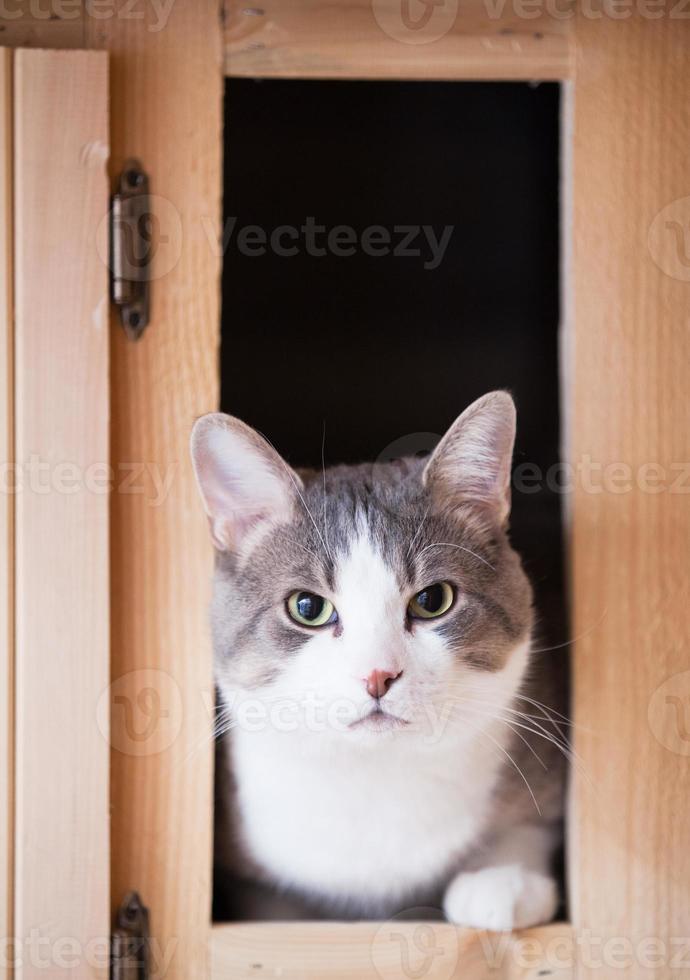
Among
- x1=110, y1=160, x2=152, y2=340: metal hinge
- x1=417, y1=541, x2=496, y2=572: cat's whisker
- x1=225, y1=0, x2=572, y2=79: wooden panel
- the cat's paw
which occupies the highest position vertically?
x1=225, y1=0, x2=572, y2=79: wooden panel

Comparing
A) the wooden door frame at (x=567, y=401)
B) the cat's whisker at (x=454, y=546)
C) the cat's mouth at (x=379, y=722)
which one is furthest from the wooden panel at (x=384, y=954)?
the cat's whisker at (x=454, y=546)

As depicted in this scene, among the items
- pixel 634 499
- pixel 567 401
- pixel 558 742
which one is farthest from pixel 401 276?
pixel 558 742

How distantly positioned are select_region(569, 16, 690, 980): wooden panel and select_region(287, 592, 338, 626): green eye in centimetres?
30

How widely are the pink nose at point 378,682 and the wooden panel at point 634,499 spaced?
272 millimetres

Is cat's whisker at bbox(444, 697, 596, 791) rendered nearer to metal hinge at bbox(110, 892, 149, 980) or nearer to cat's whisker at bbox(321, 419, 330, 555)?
cat's whisker at bbox(321, 419, 330, 555)

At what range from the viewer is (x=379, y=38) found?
1013 mm

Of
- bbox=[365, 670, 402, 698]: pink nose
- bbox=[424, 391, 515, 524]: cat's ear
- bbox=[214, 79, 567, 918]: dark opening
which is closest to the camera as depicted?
bbox=[365, 670, 402, 698]: pink nose

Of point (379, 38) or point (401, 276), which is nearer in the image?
point (379, 38)

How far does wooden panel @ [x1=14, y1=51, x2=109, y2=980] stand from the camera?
991 mm

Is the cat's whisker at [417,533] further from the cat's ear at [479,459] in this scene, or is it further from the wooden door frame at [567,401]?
the wooden door frame at [567,401]

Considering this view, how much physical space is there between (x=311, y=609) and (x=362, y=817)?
0.28 m

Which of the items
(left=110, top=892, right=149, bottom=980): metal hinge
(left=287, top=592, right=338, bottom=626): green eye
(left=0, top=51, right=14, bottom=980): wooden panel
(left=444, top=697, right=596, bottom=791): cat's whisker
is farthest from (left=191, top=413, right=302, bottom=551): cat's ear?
(left=110, top=892, right=149, bottom=980): metal hinge

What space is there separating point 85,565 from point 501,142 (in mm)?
767

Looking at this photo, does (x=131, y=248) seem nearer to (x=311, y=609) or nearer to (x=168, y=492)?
(x=168, y=492)
